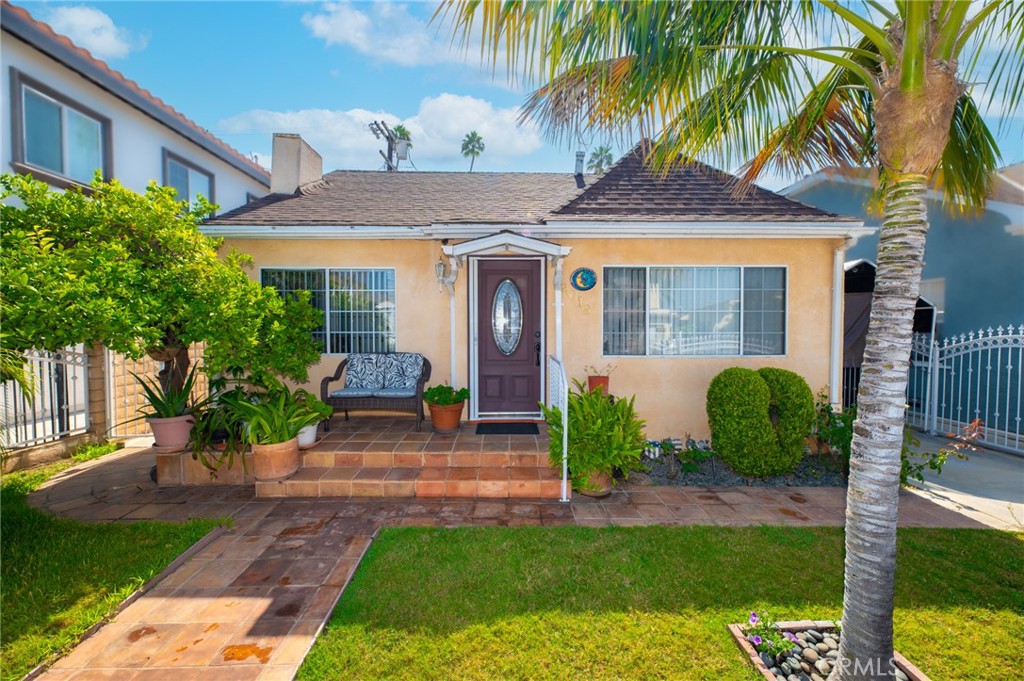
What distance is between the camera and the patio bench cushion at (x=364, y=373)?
7.22 metres

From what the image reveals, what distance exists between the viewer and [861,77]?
2658 millimetres

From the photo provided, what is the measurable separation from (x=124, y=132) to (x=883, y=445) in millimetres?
12304

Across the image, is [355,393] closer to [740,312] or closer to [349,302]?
[349,302]

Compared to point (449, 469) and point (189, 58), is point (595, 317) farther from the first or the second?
point (189, 58)

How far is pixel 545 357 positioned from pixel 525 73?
5308 mm

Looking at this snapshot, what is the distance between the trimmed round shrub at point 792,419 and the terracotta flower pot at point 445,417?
4.29 metres

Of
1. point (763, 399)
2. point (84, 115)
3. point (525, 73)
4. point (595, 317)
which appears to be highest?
point (84, 115)

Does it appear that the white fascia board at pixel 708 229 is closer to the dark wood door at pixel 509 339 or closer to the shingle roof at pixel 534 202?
the shingle roof at pixel 534 202

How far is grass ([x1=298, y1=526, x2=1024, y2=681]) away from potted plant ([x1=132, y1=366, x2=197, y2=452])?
11.1 feet

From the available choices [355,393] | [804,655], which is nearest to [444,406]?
[355,393]

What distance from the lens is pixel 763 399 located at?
582 cm

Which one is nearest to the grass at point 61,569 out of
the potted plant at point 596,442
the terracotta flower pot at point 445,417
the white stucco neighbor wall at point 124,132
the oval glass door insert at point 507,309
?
the terracotta flower pot at point 445,417

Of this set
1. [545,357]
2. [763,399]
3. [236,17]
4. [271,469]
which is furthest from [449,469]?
[236,17]

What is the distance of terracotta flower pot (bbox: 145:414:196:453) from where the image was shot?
227 inches
